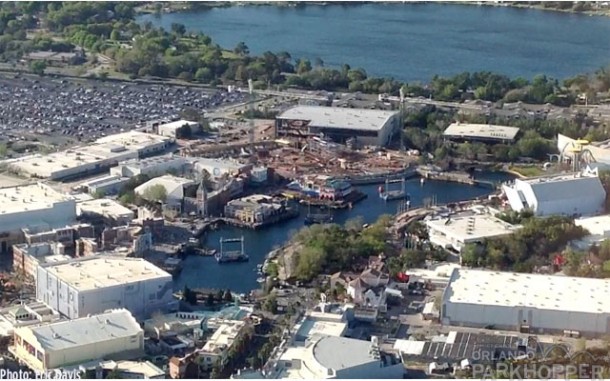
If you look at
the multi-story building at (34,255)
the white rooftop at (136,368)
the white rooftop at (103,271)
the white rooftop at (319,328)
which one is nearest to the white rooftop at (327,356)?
the white rooftop at (319,328)

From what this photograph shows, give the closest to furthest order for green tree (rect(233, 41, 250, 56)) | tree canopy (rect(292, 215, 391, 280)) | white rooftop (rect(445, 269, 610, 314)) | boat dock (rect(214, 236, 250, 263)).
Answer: white rooftop (rect(445, 269, 610, 314)), tree canopy (rect(292, 215, 391, 280)), boat dock (rect(214, 236, 250, 263)), green tree (rect(233, 41, 250, 56))

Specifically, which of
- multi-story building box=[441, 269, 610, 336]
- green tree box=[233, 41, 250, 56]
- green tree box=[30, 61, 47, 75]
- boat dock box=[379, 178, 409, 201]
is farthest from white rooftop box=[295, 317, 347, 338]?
green tree box=[233, 41, 250, 56]

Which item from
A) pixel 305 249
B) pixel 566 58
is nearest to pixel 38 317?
pixel 305 249

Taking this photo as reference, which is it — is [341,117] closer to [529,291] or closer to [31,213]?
[31,213]

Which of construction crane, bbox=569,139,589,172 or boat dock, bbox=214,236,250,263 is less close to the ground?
construction crane, bbox=569,139,589,172

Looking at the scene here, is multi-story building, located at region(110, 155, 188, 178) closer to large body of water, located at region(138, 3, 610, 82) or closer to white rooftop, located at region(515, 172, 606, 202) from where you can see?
white rooftop, located at region(515, 172, 606, 202)

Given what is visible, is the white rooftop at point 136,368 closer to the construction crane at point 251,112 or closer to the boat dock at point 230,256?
the boat dock at point 230,256
